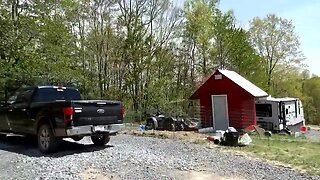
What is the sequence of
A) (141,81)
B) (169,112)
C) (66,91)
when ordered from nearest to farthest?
(66,91), (169,112), (141,81)

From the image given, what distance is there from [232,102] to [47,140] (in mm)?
13344

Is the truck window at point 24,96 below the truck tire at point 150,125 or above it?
above

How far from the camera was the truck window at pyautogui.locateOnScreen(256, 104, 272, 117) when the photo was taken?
75.0ft

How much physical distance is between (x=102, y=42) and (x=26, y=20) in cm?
824

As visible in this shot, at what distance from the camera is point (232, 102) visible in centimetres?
2080

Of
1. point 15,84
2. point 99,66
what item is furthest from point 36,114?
point 99,66

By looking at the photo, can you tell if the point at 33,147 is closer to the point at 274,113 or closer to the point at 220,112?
the point at 220,112

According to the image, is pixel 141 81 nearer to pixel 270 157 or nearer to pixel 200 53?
pixel 200 53

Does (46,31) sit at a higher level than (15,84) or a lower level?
higher

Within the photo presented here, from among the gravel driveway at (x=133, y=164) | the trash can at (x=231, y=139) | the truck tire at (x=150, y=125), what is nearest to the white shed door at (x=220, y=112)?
the truck tire at (x=150, y=125)

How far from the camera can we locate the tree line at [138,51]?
21.4 metres

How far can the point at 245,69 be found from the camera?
37.9 m

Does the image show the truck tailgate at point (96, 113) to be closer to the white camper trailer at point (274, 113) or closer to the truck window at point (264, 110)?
the white camper trailer at point (274, 113)

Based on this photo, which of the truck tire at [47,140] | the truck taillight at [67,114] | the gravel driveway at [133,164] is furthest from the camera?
the truck tire at [47,140]
